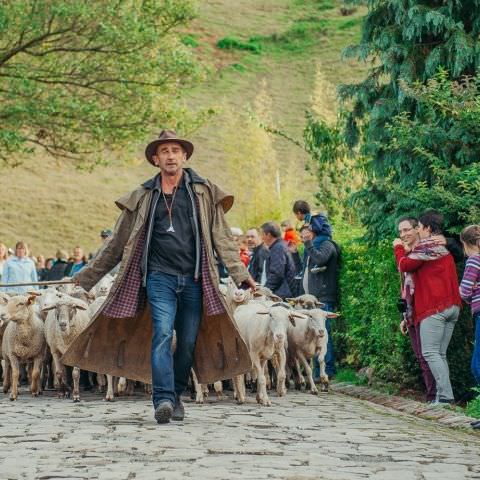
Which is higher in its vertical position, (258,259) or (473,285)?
(258,259)

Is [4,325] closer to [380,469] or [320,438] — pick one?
[320,438]

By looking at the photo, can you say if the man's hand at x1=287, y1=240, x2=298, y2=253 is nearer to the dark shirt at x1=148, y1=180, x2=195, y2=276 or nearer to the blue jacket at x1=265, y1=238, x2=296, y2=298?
the blue jacket at x1=265, y1=238, x2=296, y2=298

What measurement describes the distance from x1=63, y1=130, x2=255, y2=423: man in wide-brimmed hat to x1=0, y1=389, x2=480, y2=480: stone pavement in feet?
1.80

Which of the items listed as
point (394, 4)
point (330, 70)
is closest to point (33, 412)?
point (394, 4)

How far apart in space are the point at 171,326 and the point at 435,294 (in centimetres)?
362

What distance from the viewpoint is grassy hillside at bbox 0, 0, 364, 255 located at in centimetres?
5644

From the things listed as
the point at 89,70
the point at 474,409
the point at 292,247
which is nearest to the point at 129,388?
the point at 474,409

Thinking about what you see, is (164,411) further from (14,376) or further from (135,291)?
(14,376)

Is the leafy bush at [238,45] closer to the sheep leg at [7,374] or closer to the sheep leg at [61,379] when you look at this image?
the sheep leg at [7,374]

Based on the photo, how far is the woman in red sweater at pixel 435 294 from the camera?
39.9 feet

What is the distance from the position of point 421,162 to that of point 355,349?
3.02 m

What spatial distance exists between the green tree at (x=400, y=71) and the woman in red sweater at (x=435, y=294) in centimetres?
155

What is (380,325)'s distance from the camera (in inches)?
550

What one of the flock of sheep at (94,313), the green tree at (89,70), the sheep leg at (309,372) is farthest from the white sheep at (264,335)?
the green tree at (89,70)
